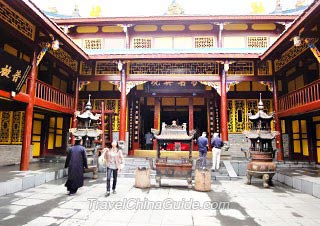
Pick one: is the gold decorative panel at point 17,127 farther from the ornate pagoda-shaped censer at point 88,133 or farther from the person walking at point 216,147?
the person walking at point 216,147

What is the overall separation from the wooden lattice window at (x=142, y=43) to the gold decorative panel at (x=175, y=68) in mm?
1979

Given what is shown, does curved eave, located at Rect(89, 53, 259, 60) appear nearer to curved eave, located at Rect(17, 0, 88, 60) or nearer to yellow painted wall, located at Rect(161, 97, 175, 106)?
curved eave, located at Rect(17, 0, 88, 60)

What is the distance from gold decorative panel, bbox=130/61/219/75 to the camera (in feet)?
41.8

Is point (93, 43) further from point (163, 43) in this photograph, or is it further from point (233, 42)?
point (233, 42)

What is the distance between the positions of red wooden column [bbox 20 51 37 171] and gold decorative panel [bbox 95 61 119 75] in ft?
14.8

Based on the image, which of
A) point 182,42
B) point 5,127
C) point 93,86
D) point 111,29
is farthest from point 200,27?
point 5,127

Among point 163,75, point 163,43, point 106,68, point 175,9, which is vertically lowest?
point 163,75

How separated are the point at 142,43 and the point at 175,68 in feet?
10.3

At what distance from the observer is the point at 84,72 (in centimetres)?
1347

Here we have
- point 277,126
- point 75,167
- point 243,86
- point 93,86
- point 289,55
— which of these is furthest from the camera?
point 93,86

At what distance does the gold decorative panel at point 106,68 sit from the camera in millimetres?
13273

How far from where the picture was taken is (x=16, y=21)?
26.2 ft

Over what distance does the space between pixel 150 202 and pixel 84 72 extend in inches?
391

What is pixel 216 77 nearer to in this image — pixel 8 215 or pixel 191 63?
pixel 191 63
